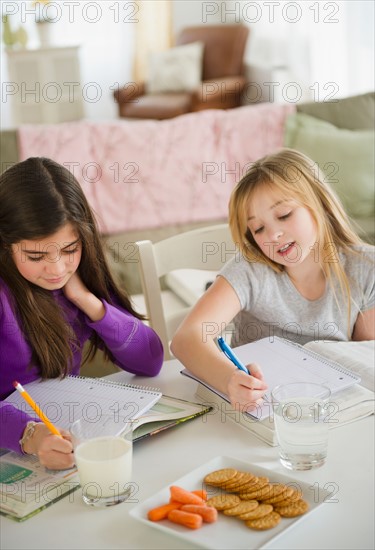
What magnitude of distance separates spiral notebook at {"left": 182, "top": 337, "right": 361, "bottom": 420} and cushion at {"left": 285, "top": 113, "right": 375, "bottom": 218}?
5.98 feet

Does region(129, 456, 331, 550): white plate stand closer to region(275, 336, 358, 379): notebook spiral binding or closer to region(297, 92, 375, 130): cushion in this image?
region(275, 336, 358, 379): notebook spiral binding

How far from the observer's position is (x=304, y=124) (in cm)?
322

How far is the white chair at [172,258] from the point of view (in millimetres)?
1648

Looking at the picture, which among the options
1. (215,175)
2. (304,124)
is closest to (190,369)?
(215,175)

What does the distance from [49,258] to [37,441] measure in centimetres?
37

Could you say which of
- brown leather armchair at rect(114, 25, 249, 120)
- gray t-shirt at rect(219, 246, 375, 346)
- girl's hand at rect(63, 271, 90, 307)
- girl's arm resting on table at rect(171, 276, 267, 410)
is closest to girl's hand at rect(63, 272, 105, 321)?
girl's hand at rect(63, 271, 90, 307)

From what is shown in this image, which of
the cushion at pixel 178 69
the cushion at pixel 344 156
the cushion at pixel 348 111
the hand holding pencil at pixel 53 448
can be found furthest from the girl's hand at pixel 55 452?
the cushion at pixel 178 69

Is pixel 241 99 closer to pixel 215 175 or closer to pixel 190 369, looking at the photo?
pixel 215 175

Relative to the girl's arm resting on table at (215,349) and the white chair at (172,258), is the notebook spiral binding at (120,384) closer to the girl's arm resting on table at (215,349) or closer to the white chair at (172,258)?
the girl's arm resting on table at (215,349)

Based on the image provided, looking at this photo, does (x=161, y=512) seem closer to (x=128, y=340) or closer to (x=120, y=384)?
(x=120, y=384)

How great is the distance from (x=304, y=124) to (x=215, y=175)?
448mm

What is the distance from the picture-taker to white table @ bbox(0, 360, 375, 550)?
85cm

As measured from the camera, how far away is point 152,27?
22.8 ft

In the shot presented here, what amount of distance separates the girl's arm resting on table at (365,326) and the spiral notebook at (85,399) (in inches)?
18.8
